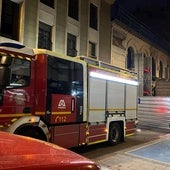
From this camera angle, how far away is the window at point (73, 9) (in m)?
19.5

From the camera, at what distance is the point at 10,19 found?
1565 centimetres

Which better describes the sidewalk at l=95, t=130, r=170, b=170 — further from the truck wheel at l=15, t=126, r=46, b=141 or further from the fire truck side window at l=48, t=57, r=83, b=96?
the fire truck side window at l=48, t=57, r=83, b=96

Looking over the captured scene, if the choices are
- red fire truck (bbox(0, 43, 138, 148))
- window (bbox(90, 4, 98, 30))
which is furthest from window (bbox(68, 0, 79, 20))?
red fire truck (bbox(0, 43, 138, 148))

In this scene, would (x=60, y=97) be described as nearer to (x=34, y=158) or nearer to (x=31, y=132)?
(x=31, y=132)

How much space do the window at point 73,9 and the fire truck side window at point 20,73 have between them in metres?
12.5

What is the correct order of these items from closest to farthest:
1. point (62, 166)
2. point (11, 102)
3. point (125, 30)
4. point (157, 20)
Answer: point (62, 166), point (11, 102), point (125, 30), point (157, 20)

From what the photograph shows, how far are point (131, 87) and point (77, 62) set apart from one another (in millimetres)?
4124

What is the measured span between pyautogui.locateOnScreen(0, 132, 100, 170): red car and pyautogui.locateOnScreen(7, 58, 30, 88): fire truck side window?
14.9 ft

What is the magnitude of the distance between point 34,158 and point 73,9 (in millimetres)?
18552

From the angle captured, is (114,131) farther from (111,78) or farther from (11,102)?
(11,102)

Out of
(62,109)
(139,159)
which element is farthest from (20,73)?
(139,159)

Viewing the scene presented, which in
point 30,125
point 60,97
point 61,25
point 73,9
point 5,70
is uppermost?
point 73,9

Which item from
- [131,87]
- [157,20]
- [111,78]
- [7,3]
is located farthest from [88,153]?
[157,20]

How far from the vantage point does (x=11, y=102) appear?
7.02 m
